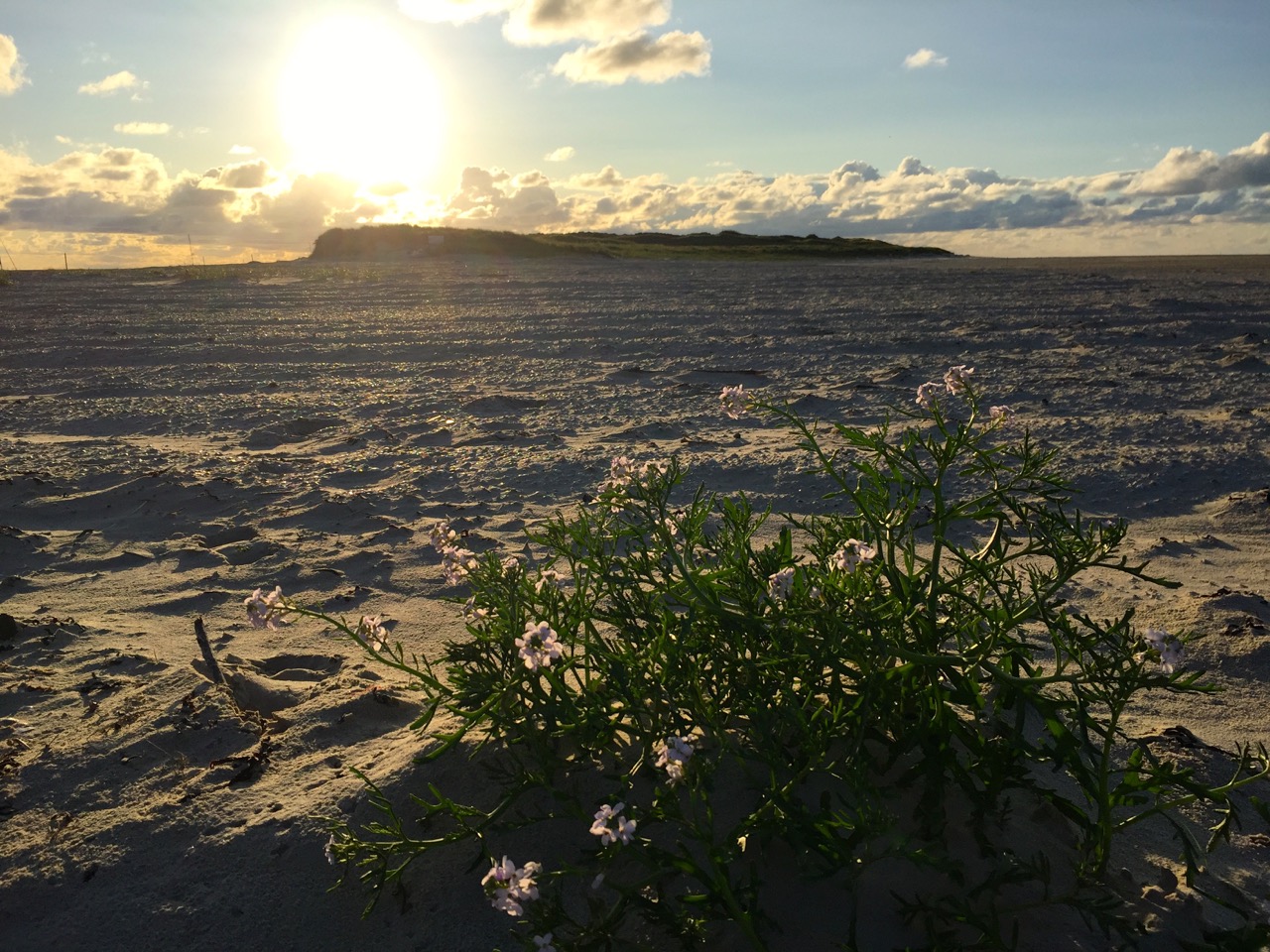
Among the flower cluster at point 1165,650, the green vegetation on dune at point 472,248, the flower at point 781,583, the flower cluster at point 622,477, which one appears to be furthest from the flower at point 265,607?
the green vegetation on dune at point 472,248

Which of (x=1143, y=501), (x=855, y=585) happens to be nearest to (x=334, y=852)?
(x=855, y=585)

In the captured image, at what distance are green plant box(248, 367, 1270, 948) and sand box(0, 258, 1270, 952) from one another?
10.1 inches

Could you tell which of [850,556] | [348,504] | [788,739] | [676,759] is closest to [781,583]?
[850,556]

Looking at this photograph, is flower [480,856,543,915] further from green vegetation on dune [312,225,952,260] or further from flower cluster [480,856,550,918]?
green vegetation on dune [312,225,952,260]

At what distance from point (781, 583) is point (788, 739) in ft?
1.11

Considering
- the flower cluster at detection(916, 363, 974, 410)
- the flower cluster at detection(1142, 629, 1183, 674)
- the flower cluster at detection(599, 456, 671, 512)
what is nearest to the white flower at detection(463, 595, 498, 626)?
the flower cluster at detection(599, 456, 671, 512)

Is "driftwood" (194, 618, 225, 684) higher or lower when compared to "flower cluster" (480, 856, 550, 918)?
lower

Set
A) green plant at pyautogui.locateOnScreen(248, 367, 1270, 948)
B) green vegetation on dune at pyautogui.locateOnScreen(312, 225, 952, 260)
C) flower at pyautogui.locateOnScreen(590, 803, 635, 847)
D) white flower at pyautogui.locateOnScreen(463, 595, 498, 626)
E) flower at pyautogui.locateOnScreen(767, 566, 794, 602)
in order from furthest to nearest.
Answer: green vegetation on dune at pyautogui.locateOnScreen(312, 225, 952, 260), white flower at pyautogui.locateOnScreen(463, 595, 498, 626), flower at pyautogui.locateOnScreen(767, 566, 794, 602), green plant at pyautogui.locateOnScreen(248, 367, 1270, 948), flower at pyautogui.locateOnScreen(590, 803, 635, 847)

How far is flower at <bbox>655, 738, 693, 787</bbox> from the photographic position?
1482 millimetres

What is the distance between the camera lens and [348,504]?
461cm

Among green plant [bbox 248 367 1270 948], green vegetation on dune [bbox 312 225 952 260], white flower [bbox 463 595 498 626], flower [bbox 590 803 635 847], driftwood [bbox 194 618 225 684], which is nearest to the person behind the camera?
flower [bbox 590 803 635 847]

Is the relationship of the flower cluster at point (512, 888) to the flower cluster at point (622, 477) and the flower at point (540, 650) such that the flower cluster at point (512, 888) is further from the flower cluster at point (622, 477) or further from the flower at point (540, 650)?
the flower cluster at point (622, 477)

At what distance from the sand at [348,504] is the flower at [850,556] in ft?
2.96

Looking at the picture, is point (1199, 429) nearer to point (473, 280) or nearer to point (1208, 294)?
point (1208, 294)
